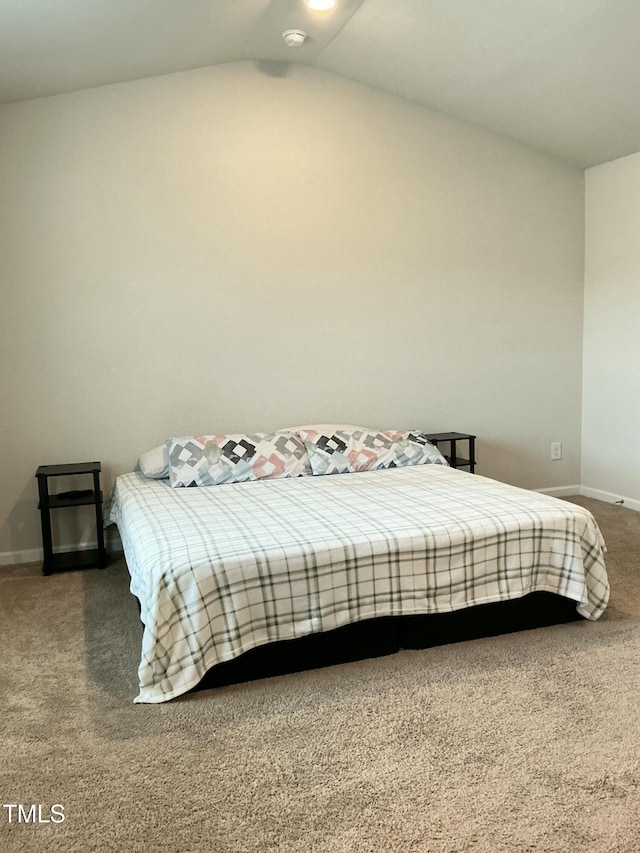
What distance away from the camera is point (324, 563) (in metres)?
2.44

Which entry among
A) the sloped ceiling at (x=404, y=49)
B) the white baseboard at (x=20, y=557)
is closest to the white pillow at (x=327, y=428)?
the white baseboard at (x=20, y=557)

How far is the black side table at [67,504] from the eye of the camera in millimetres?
3531

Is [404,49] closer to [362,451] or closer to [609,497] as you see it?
[362,451]

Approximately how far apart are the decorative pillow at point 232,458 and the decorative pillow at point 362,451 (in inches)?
3.3

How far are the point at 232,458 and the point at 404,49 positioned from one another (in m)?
2.32

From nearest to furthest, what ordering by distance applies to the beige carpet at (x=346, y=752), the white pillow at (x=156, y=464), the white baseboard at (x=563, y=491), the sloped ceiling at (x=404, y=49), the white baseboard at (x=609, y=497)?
1. the beige carpet at (x=346, y=752)
2. the sloped ceiling at (x=404, y=49)
3. the white pillow at (x=156, y=464)
4. the white baseboard at (x=609, y=497)
5. the white baseboard at (x=563, y=491)

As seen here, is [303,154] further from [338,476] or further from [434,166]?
[338,476]

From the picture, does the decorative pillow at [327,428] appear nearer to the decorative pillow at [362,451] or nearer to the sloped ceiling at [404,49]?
the decorative pillow at [362,451]

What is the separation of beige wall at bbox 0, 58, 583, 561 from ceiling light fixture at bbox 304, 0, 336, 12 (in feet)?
2.57

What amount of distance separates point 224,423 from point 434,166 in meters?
2.10

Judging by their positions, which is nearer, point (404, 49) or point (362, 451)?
point (404, 49)

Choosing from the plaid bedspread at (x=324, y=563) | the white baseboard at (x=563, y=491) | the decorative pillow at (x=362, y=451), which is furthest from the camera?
the white baseboard at (x=563, y=491)

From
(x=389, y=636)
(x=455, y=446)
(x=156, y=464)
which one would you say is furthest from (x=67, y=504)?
(x=455, y=446)

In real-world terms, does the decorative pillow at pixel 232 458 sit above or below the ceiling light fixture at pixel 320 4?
below
